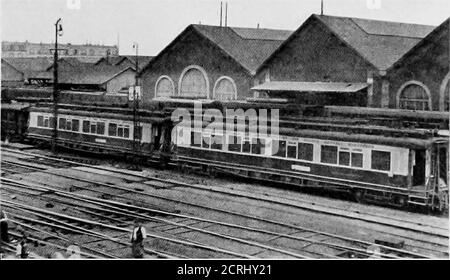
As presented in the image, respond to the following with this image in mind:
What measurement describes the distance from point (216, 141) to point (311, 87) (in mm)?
9850

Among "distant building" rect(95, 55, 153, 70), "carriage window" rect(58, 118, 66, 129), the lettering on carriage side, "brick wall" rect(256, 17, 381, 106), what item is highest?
"distant building" rect(95, 55, 153, 70)

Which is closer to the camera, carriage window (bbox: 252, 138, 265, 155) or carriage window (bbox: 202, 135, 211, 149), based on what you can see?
carriage window (bbox: 252, 138, 265, 155)

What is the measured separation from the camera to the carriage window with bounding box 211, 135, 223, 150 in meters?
26.2

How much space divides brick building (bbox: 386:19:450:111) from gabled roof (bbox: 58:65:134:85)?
111 feet

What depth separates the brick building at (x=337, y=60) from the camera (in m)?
32.5

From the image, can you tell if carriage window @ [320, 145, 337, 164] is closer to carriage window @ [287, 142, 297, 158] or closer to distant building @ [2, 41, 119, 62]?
carriage window @ [287, 142, 297, 158]

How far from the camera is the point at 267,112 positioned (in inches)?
1120

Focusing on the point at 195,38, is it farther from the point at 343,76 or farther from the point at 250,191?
the point at 250,191

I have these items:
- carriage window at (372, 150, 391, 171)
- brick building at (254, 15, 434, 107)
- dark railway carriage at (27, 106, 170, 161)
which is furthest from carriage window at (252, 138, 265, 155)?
brick building at (254, 15, 434, 107)

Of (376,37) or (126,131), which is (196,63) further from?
(376,37)

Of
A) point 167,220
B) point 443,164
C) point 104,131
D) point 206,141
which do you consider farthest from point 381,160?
point 104,131

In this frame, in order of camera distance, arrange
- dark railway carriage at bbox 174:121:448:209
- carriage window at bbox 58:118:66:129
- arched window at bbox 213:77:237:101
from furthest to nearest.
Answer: arched window at bbox 213:77:237:101 < carriage window at bbox 58:118:66:129 < dark railway carriage at bbox 174:121:448:209

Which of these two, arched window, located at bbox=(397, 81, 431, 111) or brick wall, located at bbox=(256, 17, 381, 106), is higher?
brick wall, located at bbox=(256, 17, 381, 106)
